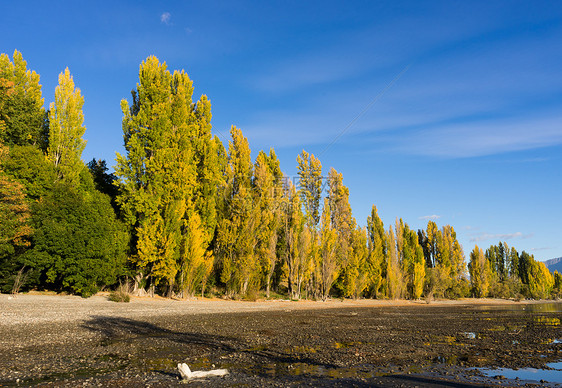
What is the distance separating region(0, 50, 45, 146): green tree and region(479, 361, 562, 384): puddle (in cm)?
3574

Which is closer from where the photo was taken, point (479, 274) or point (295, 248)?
point (295, 248)

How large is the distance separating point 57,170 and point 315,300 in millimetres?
31325

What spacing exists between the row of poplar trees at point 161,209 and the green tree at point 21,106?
14 cm

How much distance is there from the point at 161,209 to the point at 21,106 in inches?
676

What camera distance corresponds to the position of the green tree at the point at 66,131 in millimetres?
29812

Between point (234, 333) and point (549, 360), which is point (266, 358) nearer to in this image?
Result: point (234, 333)

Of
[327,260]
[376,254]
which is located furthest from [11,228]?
[376,254]

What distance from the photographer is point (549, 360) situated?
405 inches

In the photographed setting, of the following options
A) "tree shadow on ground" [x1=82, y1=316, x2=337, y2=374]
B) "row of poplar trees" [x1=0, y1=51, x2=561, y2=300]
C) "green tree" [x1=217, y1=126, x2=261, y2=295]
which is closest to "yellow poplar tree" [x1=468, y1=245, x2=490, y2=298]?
"row of poplar trees" [x1=0, y1=51, x2=561, y2=300]

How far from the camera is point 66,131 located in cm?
3062

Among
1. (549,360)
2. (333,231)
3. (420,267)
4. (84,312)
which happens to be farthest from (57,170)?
(420,267)

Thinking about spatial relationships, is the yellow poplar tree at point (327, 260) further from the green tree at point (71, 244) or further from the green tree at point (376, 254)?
the green tree at point (71, 244)

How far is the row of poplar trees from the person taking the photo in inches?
987

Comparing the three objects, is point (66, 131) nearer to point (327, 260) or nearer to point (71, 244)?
point (71, 244)
